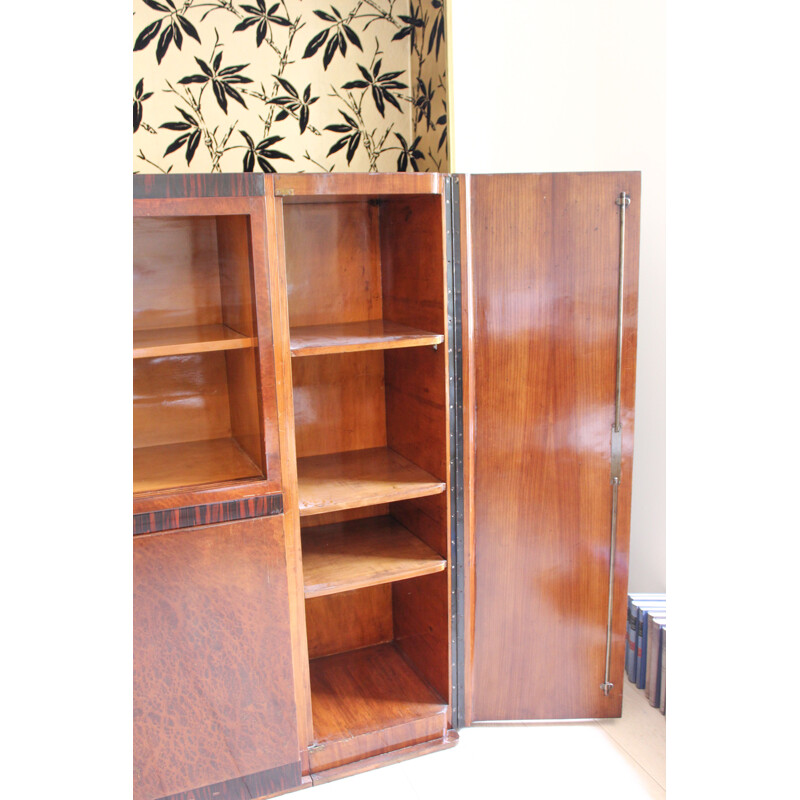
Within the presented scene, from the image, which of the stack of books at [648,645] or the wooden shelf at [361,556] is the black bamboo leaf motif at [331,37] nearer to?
the wooden shelf at [361,556]

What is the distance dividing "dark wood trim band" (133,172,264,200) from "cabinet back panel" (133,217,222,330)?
37cm

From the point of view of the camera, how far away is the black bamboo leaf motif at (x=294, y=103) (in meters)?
2.26

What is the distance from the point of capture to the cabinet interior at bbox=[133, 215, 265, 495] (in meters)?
1.88

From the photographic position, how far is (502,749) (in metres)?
2.13

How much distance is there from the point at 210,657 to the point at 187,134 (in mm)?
1503

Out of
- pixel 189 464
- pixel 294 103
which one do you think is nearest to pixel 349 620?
pixel 189 464

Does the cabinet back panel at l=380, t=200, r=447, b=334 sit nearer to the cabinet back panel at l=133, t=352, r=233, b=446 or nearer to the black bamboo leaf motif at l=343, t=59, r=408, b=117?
the black bamboo leaf motif at l=343, t=59, r=408, b=117

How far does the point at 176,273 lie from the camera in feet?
6.89

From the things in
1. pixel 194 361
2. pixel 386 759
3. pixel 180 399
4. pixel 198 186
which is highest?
pixel 198 186

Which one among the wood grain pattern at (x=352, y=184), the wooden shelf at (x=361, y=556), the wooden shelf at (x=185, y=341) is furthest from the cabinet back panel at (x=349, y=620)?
the wood grain pattern at (x=352, y=184)

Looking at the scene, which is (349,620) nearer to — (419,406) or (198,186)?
(419,406)

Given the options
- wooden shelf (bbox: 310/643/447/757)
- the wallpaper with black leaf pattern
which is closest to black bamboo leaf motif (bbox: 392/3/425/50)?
the wallpaper with black leaf pattern

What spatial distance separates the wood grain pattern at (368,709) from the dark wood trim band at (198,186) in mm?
1507
